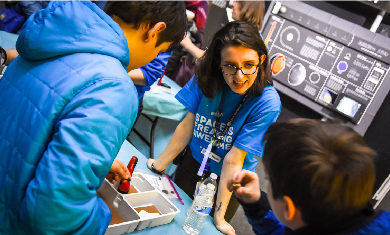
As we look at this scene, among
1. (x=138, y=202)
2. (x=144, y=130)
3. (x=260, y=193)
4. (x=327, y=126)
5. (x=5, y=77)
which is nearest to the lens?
(x=327, y=126)

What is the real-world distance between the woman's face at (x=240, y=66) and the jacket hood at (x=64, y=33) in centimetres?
76

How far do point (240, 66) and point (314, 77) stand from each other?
2.46 m

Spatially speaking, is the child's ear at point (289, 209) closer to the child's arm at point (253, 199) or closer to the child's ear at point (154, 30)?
the child's arm at point (253, 199)

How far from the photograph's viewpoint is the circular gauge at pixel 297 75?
12.0 feet

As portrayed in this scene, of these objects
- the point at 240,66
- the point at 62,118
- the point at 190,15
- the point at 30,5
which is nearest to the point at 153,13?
the point at 62,118

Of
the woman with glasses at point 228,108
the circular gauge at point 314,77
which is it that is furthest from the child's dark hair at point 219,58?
the circular gauge at point 314,77

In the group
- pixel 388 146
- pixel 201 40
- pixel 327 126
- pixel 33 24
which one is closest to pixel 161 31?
pixel 33 24

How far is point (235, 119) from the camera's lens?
1560 mm

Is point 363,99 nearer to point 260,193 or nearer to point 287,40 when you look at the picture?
point 287,40

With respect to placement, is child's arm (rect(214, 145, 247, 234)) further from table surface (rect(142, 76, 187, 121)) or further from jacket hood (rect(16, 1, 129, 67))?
table surface (rect(142, 76, 187, 121))

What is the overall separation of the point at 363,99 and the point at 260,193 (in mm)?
2812

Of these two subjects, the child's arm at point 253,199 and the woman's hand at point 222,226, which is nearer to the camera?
the child's arm at point 253,199

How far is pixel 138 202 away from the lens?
135 cm

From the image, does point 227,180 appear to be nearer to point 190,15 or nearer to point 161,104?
point 161,104
